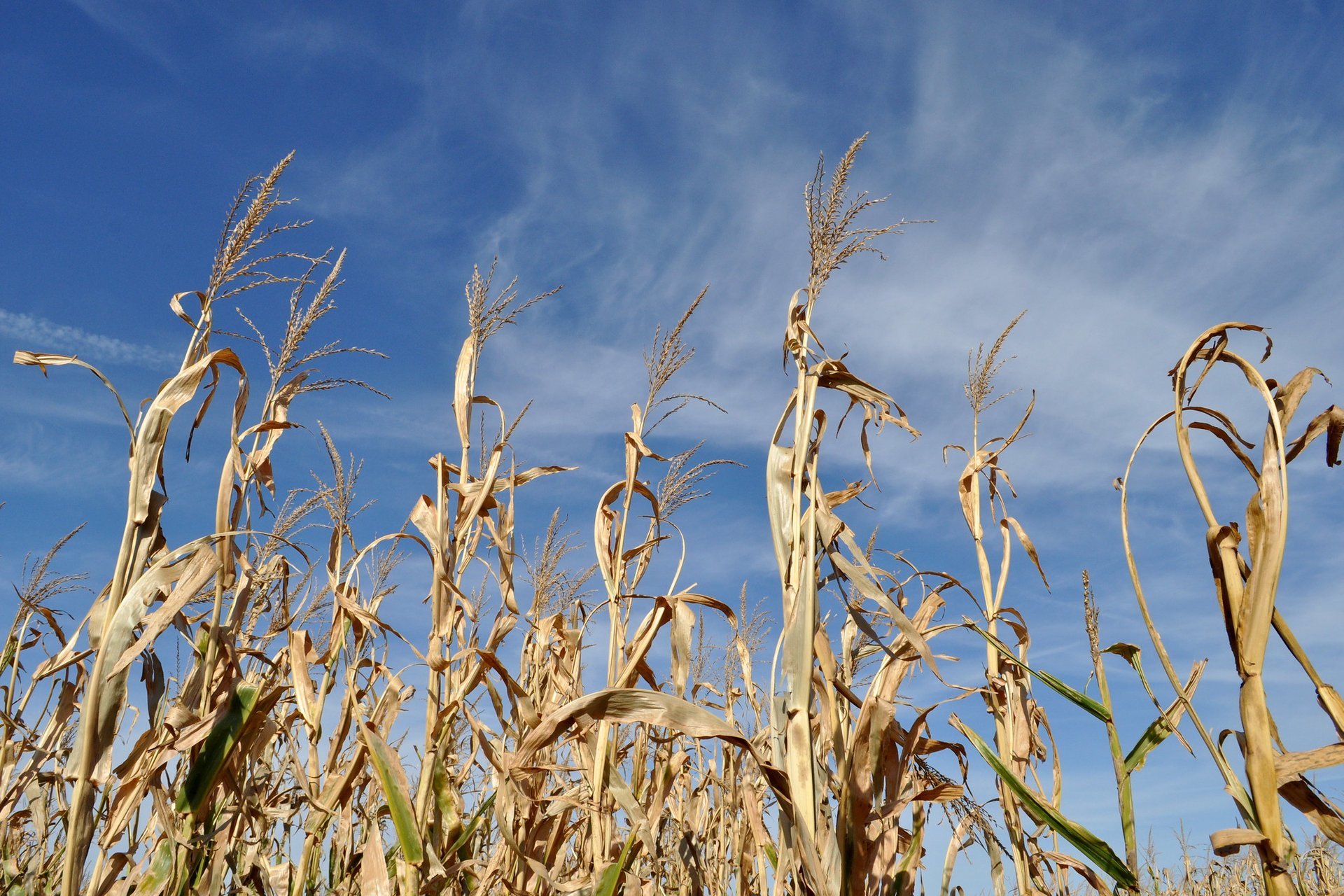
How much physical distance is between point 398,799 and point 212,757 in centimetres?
45

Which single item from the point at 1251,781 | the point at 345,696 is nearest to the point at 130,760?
the point at 345,696

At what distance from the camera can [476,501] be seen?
2.56 meters

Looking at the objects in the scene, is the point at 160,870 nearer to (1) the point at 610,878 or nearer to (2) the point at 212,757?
(2) the point at 212,757

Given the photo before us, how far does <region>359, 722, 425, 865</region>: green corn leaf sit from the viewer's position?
6.63ft

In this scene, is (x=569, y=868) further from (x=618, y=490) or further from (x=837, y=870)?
(x=837, y=870)

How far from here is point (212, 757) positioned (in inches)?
77.0

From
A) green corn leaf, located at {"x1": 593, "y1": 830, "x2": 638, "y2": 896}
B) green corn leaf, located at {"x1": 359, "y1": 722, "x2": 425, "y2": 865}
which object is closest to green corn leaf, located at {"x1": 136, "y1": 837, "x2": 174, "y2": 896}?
green corn leaf, located at {"x1": 359, "y1": 722, "x2": 425, "y2": 865}

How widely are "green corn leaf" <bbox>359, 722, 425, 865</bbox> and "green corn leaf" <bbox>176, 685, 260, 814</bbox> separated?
0.92ft

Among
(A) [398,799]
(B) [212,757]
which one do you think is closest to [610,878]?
(A) [398,799]

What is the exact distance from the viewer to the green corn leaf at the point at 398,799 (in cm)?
202

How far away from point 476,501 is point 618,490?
0.50 metres

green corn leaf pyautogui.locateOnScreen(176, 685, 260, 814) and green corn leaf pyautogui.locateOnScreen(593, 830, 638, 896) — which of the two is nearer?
green corn leaf pyautogui.locateOnScreen(176, 685, 260, 814)

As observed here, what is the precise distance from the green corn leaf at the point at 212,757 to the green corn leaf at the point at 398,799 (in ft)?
0.92

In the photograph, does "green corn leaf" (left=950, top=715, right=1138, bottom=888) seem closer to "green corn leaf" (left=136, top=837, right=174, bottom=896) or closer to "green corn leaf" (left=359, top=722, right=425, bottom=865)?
"green corn leaf" (left=359, top=722, right=425, bottom=865)
